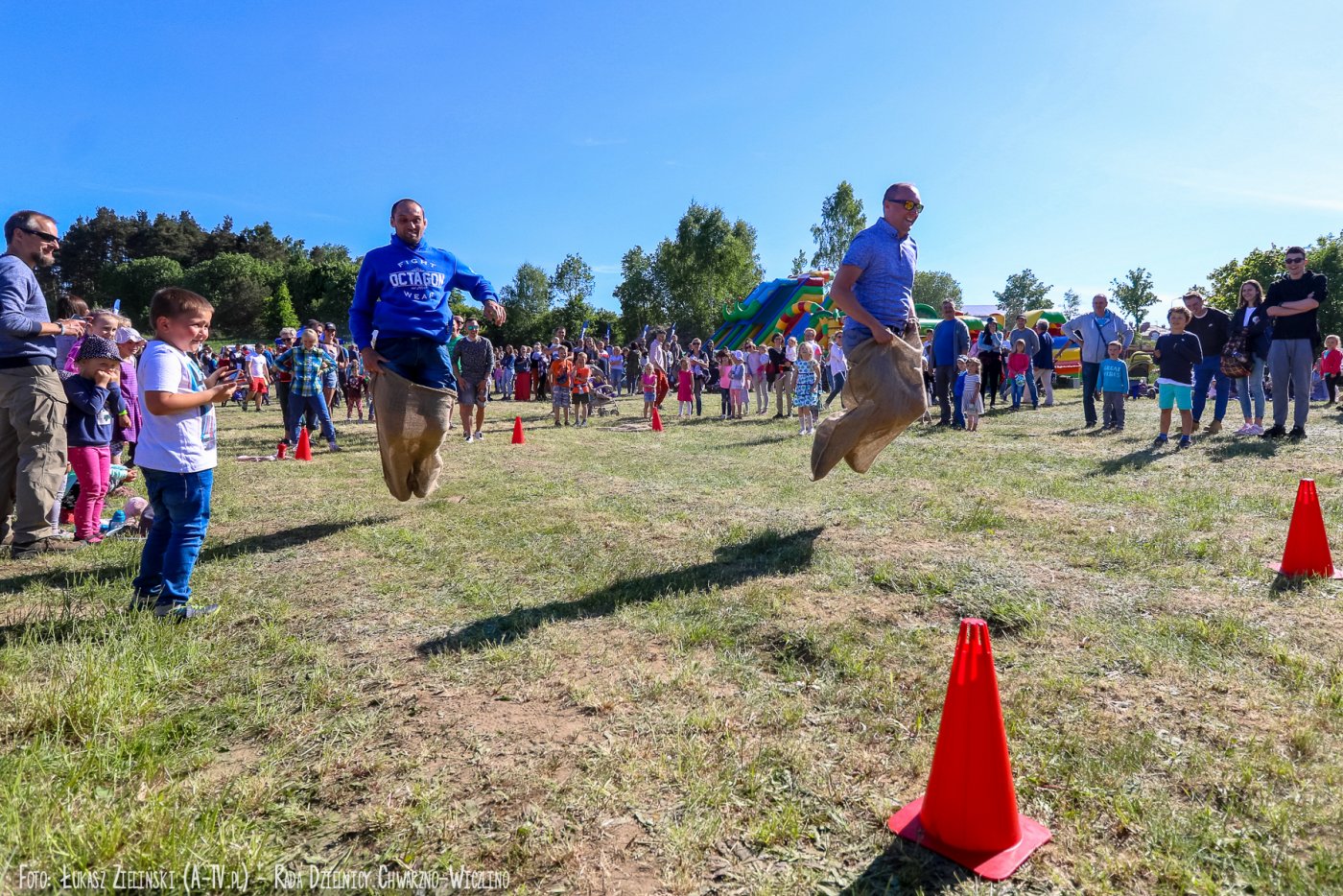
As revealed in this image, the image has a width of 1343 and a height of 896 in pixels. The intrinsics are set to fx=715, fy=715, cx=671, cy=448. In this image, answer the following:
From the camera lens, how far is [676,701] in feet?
9.07

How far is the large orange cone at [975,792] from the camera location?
1921mm

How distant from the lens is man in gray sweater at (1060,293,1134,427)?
11693 mm

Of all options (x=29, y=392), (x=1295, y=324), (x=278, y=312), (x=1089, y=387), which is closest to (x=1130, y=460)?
(x=1295, y=324)

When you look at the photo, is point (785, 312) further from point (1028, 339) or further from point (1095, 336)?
point (1095, 336)

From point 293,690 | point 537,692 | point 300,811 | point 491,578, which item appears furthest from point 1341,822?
point 491,578

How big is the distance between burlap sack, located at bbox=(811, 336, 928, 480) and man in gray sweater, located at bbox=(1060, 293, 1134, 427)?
8280 mm

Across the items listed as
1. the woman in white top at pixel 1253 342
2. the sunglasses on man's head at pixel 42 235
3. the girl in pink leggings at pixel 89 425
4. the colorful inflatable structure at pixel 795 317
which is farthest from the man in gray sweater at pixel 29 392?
the colorful inflatable structure at pixel 795 317

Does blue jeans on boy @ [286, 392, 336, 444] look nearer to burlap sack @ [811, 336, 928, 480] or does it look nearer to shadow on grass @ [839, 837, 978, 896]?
burlap sack @ [811, 336, 928, 480]

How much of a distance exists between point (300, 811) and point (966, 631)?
2024 mm

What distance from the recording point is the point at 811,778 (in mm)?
2266

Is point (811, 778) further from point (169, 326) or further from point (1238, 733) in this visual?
point (169, 326)

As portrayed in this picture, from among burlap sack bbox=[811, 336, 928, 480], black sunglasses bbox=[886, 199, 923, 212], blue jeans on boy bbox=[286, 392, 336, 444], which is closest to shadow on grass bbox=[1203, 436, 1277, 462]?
burlap sack bbox=[811, 336, 928, 480]

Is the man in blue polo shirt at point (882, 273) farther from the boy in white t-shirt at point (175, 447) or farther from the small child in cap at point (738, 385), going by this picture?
the small child in cap at point (738, 385)

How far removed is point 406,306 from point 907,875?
15.6 ft
